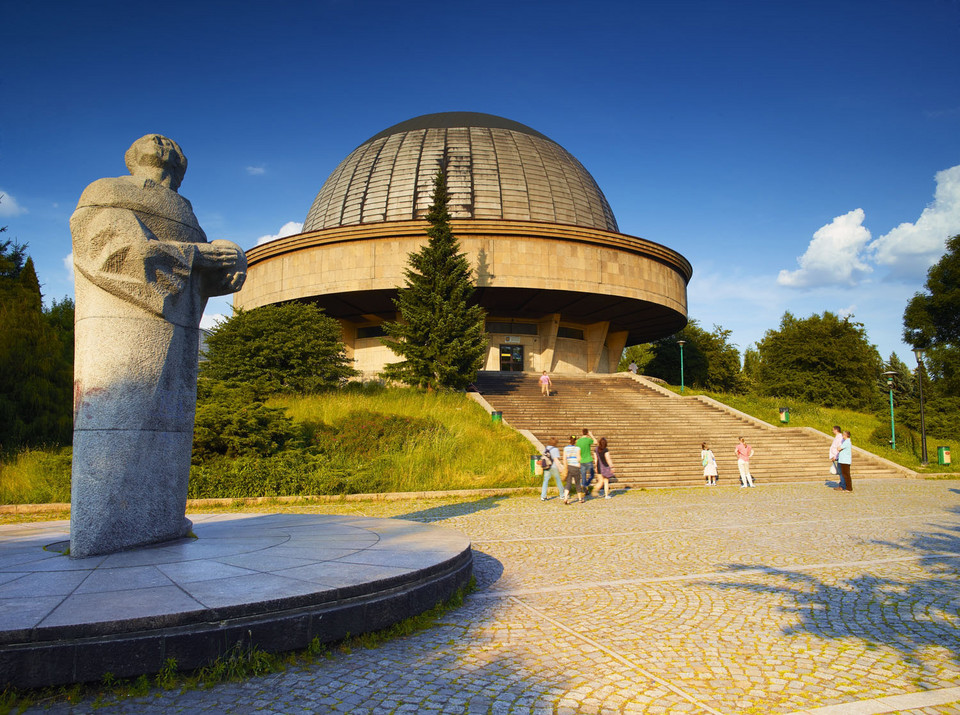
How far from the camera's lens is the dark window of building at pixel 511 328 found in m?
37.1

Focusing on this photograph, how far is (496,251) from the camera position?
31.6 meters

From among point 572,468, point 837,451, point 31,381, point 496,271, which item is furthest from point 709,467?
point 31,381

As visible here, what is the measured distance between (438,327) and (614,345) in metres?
21.9

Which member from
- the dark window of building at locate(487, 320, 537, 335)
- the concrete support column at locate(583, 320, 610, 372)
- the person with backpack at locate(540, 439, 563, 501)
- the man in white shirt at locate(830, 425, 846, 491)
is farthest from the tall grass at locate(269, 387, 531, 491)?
the concrete support column at locate(583, 320, 610, 372)

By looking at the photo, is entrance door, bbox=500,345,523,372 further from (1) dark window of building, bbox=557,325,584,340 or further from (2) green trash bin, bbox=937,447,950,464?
(2) green trash bin, bbox=937,447,950,464

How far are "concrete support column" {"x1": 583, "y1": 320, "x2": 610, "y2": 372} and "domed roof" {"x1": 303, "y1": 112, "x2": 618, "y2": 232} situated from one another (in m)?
6.43

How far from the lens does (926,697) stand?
133 inches

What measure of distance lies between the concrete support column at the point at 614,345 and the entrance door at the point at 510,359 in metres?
8.89

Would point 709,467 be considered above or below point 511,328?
below

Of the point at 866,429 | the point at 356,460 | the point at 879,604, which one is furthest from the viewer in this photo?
the point at 866,429

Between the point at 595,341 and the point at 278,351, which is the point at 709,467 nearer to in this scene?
the point at 278,351

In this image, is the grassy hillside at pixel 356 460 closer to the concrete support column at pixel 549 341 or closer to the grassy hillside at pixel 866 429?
the grassy hillside at pixel 866 429

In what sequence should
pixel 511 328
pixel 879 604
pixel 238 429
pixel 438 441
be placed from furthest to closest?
pixel 511 328 → pixel 438 441 → pixel 238 429 → pixel 879 604

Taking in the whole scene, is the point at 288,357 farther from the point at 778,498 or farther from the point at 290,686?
the point at 290,686
